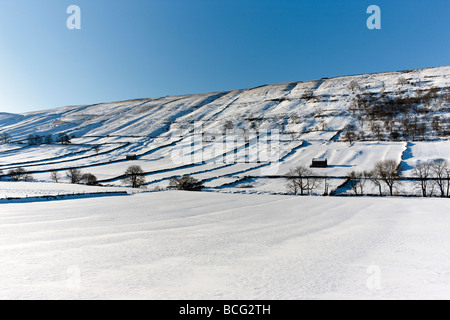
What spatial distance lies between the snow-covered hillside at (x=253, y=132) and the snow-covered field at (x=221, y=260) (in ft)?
124

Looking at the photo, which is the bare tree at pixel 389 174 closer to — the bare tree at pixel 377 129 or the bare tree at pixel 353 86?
the bare tree at pixel 377 129

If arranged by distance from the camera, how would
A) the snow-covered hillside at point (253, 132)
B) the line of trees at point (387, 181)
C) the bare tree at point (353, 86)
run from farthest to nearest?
the bare tree at point (353, 86)
the snow-covered hillside at point (253, 132)
the line of trees at point (387, 181)

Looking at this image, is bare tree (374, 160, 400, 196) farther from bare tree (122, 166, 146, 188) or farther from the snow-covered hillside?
bare tree (122, 166, 146, 188)

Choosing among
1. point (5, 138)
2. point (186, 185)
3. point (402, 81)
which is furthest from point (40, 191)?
point (402, 81)

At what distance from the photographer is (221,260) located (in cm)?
647

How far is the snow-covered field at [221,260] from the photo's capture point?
4.71m

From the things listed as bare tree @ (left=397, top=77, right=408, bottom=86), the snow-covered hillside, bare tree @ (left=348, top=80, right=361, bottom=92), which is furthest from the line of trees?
bare tree @ (left=397, top=77, right=408, bottom=86)

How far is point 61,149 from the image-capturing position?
103812 mm

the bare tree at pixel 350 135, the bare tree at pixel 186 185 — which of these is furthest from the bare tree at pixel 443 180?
the bare tree at pixel 186 185

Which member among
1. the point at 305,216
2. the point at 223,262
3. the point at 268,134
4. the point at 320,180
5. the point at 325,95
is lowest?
the point at 320,180

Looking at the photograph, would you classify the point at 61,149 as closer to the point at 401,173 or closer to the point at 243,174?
the point at 243,174
